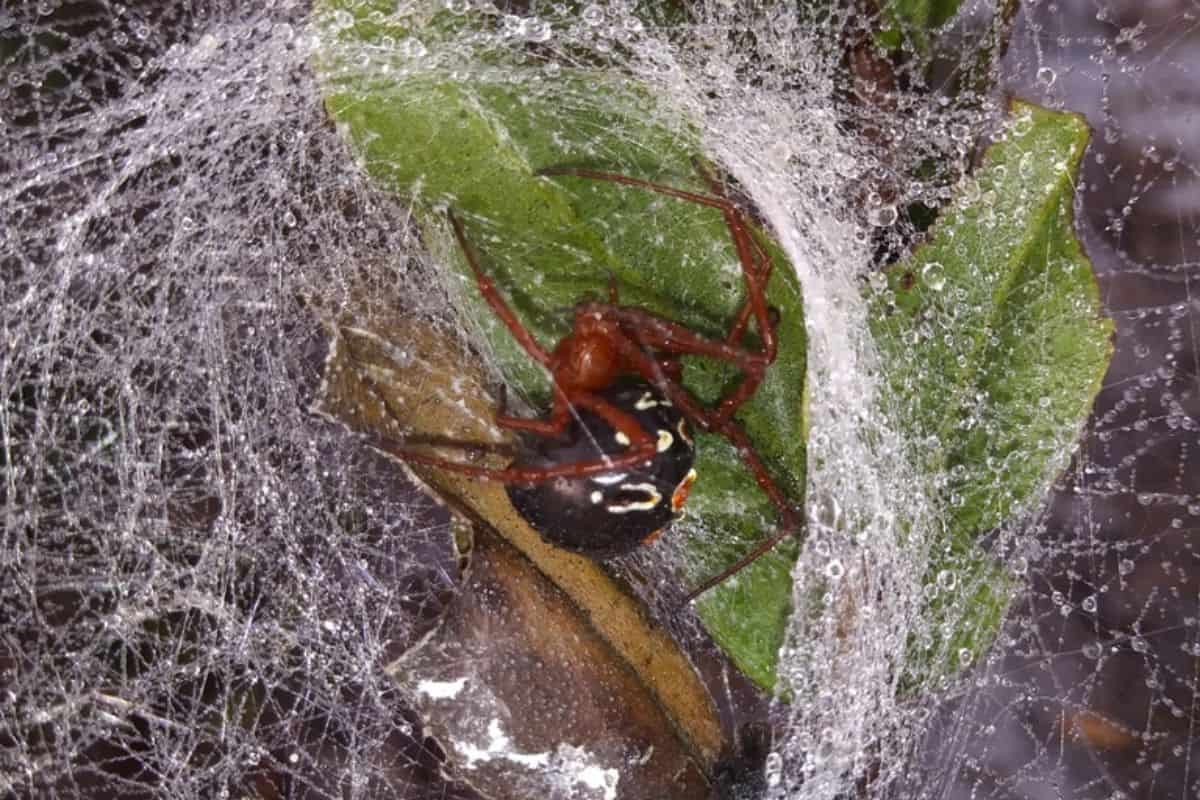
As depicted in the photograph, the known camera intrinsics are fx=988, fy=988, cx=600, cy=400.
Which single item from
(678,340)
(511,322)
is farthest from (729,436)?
(511,322)

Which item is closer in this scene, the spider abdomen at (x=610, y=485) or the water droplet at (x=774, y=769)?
the spider abdomen at (x=610, y=485)

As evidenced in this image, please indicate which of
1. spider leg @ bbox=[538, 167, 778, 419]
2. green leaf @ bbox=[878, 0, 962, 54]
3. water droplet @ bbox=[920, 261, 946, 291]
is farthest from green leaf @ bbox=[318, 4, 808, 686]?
green leaf @ bbox=[878, 0, 962, 54]

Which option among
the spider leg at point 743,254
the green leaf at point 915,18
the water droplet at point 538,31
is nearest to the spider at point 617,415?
the spider leg at point 743,254

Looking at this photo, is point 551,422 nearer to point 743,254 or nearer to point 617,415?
point 617,415

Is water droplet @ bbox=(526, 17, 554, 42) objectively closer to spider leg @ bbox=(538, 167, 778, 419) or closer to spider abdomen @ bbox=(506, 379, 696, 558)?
spider leg @ bbox=(538, 167, 778, 419)

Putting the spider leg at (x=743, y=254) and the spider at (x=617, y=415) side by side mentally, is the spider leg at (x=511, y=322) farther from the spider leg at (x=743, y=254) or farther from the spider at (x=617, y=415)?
the spider leg at (x=743, y=254)

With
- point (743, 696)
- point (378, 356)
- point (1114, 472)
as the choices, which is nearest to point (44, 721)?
point (378, 356)

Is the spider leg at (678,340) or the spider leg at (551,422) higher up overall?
the spider leg at (678,340)
